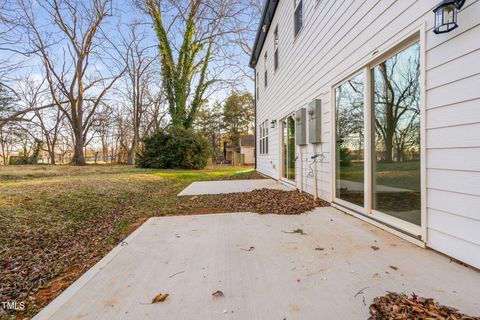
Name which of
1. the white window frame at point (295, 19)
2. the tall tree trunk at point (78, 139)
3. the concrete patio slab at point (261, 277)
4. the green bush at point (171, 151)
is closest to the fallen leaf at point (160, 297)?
the concrete patio slab at point (261, 277)

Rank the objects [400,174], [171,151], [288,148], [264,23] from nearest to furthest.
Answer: [400,174] → [288,148] → [264,23] → [171,151]

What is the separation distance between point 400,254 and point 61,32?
1861 centimetres

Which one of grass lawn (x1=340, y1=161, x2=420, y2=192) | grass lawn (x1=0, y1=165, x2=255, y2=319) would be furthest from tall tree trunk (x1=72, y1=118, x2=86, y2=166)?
grass lawn (x1=340, y1=161, x2=420, y2=192)

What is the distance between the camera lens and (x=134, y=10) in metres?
14.0

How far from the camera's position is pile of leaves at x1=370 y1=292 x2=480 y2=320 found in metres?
1.28

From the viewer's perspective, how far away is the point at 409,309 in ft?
4.40

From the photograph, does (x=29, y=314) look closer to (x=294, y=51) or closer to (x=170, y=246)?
(x=170, y=246)

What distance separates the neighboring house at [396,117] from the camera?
1.85 m

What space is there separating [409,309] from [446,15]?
80.9 inches

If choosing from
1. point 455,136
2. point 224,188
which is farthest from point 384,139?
point 224,188

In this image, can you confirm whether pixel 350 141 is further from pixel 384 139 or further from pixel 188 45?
pixel 188 45

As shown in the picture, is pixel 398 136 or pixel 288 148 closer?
pixel 398 136

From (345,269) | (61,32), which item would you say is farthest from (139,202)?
(61,32)

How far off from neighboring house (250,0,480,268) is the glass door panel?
0.01 meters
